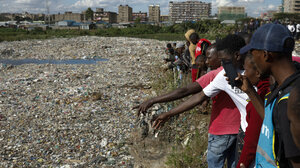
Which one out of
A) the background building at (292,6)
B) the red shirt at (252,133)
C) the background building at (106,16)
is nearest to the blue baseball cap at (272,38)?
the red shirt at (252,133)

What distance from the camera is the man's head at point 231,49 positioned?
2.05 m

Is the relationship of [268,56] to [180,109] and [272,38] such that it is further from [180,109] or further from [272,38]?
[180,109]

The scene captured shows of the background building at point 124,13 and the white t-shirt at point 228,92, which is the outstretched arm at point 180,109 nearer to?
the white t-shirt at point 228,92

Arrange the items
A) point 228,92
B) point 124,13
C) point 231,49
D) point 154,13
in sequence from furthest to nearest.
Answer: point 154,13
point 124,13
point 231,49
point 228,92

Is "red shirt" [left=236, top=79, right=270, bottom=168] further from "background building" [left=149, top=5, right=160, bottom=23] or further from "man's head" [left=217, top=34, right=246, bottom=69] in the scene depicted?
"background building" [left=149, top=5, right=160, bottom=23]

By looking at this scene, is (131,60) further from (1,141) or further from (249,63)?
(249,63)

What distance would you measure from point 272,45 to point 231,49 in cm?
87

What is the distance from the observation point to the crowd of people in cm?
110

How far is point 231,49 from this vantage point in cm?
208

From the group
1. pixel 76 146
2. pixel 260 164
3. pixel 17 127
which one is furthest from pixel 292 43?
pixel 17 127

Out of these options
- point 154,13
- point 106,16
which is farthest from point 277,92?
point 154,13

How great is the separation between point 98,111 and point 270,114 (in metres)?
5.57

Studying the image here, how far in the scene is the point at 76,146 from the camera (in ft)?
15.8

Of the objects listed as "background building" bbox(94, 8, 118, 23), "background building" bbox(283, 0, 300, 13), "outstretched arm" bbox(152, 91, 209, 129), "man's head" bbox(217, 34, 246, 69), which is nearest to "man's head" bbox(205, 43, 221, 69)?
"man's head" bbox(217, 34, 246, 69)
